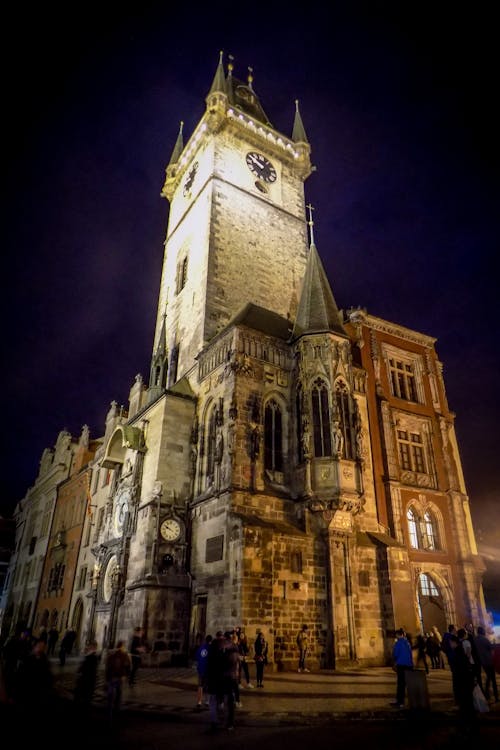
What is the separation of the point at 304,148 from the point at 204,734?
3781cm

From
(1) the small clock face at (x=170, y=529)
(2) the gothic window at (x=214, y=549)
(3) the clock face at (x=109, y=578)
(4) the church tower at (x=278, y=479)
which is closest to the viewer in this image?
(4) the church tower at (x=278, y=479)

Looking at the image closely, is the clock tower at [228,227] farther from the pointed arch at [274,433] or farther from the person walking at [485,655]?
the person walking at [485,655]

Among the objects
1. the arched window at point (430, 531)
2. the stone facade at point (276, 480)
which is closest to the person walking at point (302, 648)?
the stone facade at point (276, 480)

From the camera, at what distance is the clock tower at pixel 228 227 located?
28.1m

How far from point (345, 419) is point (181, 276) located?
16.3 metres

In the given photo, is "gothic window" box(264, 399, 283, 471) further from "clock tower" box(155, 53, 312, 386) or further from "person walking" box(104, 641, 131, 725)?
"person walking" box(104, 641, 131, 725)

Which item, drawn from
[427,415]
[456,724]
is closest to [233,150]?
[427,415]

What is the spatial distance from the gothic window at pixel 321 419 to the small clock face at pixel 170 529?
6.52m

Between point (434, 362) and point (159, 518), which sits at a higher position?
point (434, 362)

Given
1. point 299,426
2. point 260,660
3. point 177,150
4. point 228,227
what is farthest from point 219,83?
point 260,660

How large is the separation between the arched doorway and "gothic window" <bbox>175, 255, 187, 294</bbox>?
69.2 ft

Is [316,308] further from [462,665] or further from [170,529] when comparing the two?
[462,665]

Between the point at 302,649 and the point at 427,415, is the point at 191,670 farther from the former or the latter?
the point at 427,415

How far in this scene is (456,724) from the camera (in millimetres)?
8727
